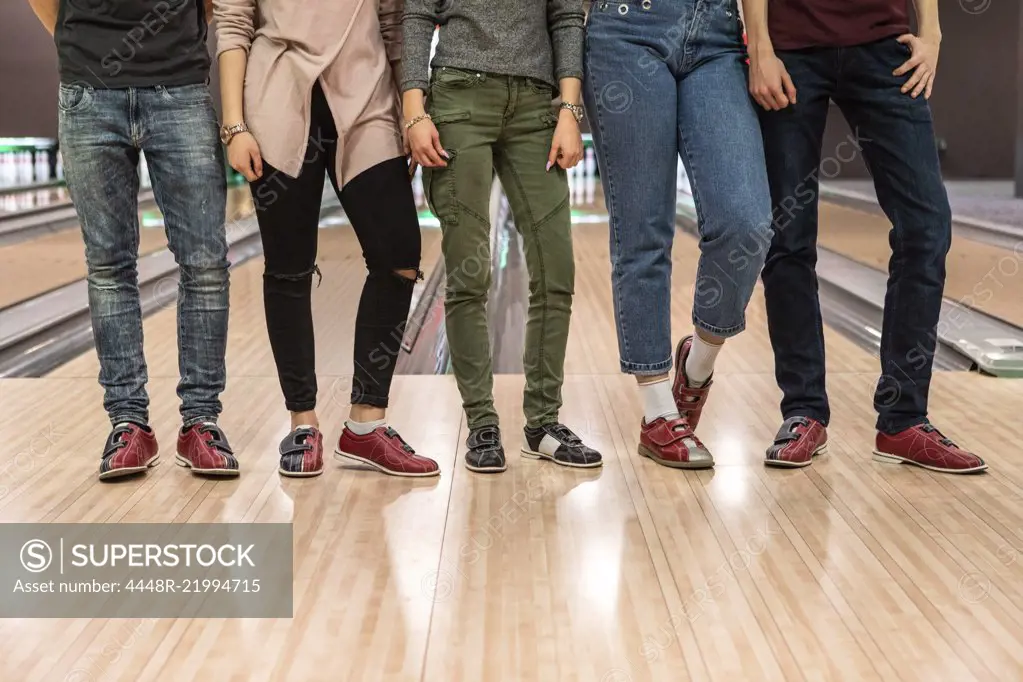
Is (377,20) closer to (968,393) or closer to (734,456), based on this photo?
(734,456)

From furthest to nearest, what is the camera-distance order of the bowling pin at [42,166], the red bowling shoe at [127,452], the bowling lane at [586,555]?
the bowling pin at [42,166] → the red bowling shoe at [127,452] → the bowling lane at [586,555]

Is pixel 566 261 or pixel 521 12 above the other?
pixel 521 12

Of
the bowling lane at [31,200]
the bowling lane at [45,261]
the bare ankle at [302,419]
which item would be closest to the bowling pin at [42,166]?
the bowling lane at [31,200]

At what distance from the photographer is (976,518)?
161cm

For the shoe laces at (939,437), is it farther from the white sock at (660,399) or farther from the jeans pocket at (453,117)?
the jeans pocket at (453,117)

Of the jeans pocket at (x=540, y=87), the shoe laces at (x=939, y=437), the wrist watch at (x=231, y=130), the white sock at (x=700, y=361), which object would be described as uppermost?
the jeans pocket at (x=540, y=87)

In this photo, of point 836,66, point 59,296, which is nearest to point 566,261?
point 836,66

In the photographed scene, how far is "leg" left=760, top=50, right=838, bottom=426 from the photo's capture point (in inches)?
70.5

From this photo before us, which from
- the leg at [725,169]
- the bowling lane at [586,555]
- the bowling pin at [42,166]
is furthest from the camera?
the bowling pin at [42,166]

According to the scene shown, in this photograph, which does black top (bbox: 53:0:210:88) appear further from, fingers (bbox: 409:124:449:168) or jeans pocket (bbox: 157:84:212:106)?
fingers (bbox: 409:124:449:168)

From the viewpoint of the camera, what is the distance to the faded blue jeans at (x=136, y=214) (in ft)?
5.83

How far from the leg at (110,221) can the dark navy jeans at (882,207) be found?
995mm

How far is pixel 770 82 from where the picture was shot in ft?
5.71

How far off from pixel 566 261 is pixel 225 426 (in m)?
0.77
